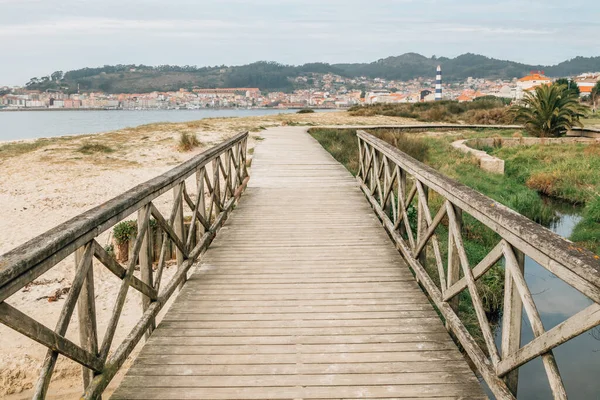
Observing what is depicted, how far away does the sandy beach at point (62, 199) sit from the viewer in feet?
15.5

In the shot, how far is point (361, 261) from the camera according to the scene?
4648 millimetres

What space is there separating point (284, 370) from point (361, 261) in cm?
205

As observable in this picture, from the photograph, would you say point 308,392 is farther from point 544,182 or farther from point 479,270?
point 544,182

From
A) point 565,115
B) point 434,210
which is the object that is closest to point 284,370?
point 434,210

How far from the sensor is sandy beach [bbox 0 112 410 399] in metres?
4.72

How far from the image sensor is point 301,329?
3.25m

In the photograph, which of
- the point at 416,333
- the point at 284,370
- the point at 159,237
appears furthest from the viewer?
the point at 159,237

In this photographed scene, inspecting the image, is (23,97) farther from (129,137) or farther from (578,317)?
(578,317)

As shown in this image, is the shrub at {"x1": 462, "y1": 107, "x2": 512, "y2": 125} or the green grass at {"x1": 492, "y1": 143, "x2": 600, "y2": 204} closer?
the green grass at {"x1": 492, "y1": 143, "x2": 600, "y2": 204}

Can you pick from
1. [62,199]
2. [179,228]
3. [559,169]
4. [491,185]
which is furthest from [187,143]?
[179,228]

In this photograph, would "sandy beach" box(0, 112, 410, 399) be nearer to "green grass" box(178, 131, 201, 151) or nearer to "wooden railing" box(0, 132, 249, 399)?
"green grass" box(178, 131, 201, 151)

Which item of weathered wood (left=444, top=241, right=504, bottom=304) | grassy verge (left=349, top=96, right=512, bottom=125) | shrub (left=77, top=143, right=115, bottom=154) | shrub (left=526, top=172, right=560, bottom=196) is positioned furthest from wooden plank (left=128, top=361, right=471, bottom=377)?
grassy verge (left=349, top=96, right=512, bottom=125)

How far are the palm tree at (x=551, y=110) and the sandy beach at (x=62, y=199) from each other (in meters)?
10.4

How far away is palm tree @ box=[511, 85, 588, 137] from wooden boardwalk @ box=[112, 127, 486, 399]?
591 inches
